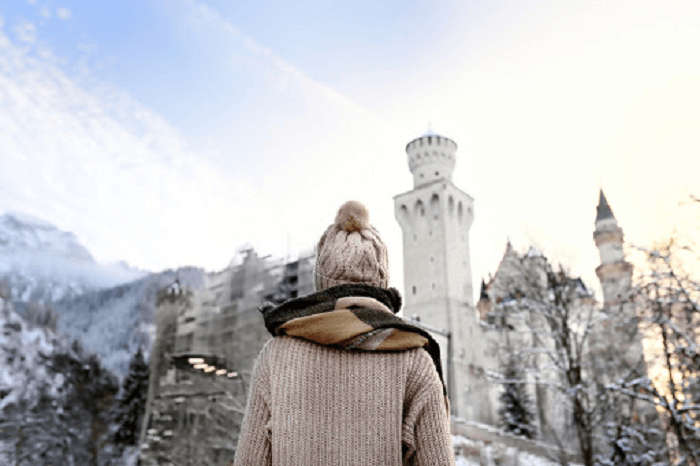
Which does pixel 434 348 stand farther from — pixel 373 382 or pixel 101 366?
pixel 101 366

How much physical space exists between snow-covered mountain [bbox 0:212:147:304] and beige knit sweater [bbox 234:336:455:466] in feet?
117

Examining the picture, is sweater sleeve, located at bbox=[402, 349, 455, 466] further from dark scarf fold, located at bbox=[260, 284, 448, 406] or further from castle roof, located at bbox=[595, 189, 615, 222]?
castle roof, located at bbox=[595, 189, 615, 222]

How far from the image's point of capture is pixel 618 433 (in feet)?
44.7

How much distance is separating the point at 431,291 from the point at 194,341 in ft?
65.4

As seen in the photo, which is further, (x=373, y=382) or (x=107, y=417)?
(x=107, y=417)

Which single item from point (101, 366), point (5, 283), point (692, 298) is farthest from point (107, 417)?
point (692, 298)

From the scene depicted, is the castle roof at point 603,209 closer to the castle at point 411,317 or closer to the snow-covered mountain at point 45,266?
the castle at point 411,317

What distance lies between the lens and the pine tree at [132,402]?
31.7 m

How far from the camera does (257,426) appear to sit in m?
1.90

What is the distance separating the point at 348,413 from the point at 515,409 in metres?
28.3

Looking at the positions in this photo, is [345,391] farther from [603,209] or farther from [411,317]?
[603,209]

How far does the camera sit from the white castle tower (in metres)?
39.0

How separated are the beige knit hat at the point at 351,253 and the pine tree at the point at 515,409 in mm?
25951

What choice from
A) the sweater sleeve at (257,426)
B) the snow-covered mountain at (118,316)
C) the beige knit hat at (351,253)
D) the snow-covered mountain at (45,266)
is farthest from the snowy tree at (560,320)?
the snow-covered mountain at (45,266)
